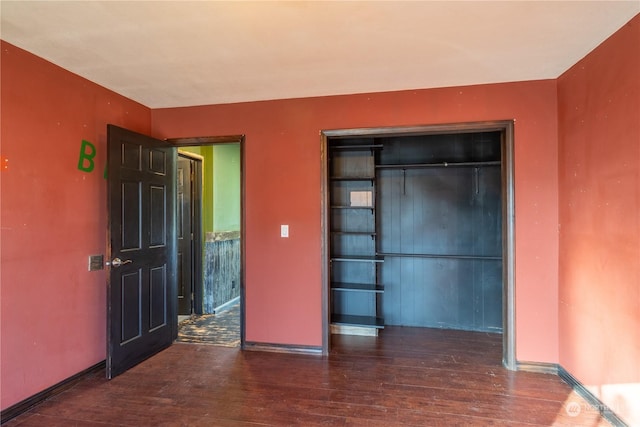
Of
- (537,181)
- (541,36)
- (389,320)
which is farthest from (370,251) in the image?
(541,36)

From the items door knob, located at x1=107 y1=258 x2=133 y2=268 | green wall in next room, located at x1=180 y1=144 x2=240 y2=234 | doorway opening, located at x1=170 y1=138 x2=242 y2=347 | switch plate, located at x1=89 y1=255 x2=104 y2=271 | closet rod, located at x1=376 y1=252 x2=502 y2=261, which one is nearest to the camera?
door knob, located at x1=107 y1=258 x2=133 y2=268

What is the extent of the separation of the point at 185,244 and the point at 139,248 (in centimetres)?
143

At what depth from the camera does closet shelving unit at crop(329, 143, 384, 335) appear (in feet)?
12.6

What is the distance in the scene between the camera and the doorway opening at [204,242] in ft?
14.2

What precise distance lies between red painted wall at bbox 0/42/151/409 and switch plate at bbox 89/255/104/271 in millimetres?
42

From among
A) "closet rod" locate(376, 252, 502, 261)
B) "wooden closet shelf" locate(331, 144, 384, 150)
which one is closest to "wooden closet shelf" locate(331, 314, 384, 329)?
"closet rod" locate(376, 252, 502, 261)

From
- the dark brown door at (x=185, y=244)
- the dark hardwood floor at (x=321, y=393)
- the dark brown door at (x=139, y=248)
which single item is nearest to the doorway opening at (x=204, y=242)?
the dark brown door at (x=185, y=244)

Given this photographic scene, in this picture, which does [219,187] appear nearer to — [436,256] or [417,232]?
[417,232]

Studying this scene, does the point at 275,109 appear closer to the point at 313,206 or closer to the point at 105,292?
the point at 313,206

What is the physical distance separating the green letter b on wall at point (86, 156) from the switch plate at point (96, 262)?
0.72 meters

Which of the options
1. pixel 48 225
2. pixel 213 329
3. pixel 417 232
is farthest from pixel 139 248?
pixel 417 232

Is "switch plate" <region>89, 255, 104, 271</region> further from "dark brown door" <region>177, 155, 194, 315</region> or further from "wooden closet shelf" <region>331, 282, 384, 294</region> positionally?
"wooden closet shelf" <region>331, 282, 384, 294</region>

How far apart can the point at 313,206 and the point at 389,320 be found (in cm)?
187

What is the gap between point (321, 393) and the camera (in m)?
2.48
